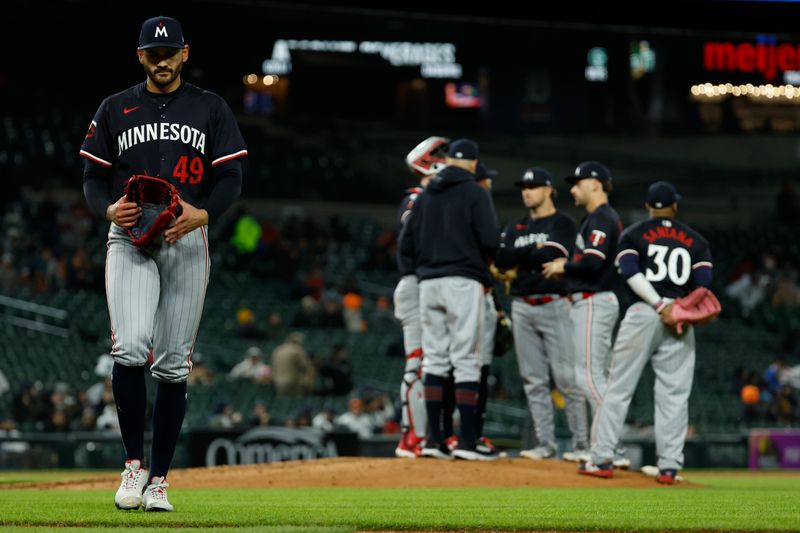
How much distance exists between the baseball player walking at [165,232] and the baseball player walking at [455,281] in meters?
3.07

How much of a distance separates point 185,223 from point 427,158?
4266 millimetres

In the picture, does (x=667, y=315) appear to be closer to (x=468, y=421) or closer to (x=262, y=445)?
(x=468, y=421)

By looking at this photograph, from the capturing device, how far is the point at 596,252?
25.7 ft

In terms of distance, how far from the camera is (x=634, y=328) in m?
7.43

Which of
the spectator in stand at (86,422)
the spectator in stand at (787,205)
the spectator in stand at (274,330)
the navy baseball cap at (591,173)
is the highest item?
the navy baseball cap at (591,173)

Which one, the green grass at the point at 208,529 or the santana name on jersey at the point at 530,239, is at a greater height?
the santana name on jersey at the point at 530,239

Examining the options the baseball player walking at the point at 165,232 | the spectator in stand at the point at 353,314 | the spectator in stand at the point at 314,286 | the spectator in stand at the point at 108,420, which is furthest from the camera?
the spectator in stand at the point at 314,286

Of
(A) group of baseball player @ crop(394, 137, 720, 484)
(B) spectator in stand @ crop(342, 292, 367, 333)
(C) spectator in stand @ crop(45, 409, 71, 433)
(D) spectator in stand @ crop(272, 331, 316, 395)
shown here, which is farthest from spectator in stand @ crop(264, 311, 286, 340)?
(A) group of baseball player @ crop(394, 137, 720, 484)

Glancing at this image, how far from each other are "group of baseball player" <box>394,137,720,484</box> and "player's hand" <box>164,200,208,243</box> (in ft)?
10.9

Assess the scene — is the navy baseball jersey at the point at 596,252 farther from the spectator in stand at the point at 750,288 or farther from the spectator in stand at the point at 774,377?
the spectator in stand at the point at 750,288

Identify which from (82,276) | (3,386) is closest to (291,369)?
(3,386)

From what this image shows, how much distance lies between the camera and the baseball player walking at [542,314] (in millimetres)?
8461

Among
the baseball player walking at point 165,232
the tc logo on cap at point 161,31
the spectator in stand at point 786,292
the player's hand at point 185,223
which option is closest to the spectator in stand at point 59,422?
the baseball player walking at point 165,232

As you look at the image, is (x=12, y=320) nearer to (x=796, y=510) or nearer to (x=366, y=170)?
(x=366, y=170)
